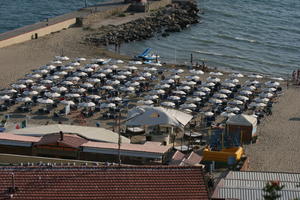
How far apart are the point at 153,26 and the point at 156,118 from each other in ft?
93.1

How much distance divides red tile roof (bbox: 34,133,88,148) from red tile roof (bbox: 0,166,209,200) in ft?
21.4

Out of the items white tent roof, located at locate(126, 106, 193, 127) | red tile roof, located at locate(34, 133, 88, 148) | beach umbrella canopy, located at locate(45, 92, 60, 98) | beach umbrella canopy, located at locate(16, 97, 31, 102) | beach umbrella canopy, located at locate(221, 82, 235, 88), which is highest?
Result: red tile roof, located at locate(34, 133, 88, 148)

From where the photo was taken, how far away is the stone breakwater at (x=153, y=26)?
54.7 meters

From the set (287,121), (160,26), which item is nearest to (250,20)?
(160,26)

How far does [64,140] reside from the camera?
92.2ft

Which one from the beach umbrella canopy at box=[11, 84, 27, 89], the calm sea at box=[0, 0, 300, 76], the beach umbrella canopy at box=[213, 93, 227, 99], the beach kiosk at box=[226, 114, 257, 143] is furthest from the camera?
the calm sea at box=[0, 0, 300, 76]

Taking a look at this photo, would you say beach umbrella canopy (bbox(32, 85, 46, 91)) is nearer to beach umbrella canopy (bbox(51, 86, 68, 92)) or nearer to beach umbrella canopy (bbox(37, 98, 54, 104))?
beach umbrella canopy (bbox(51, 86, 68, 92))

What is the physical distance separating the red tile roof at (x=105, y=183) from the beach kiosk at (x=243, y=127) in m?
11.5

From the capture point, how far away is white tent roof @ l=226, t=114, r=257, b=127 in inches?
1291

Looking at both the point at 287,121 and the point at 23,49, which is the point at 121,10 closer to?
the point at 23,49

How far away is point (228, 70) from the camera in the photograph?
4972 centimetres

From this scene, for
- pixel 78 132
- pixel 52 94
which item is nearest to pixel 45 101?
pixel 52 94

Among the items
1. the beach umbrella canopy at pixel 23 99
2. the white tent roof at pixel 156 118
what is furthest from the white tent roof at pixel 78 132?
the beach umbrella canopy at pixel 23 99

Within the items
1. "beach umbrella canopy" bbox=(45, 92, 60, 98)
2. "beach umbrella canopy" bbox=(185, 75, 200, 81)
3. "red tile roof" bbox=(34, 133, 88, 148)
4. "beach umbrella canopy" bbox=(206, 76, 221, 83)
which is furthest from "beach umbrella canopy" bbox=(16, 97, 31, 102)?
"beach umbrella canopy" bbox=(206, 76, 221, 83)
